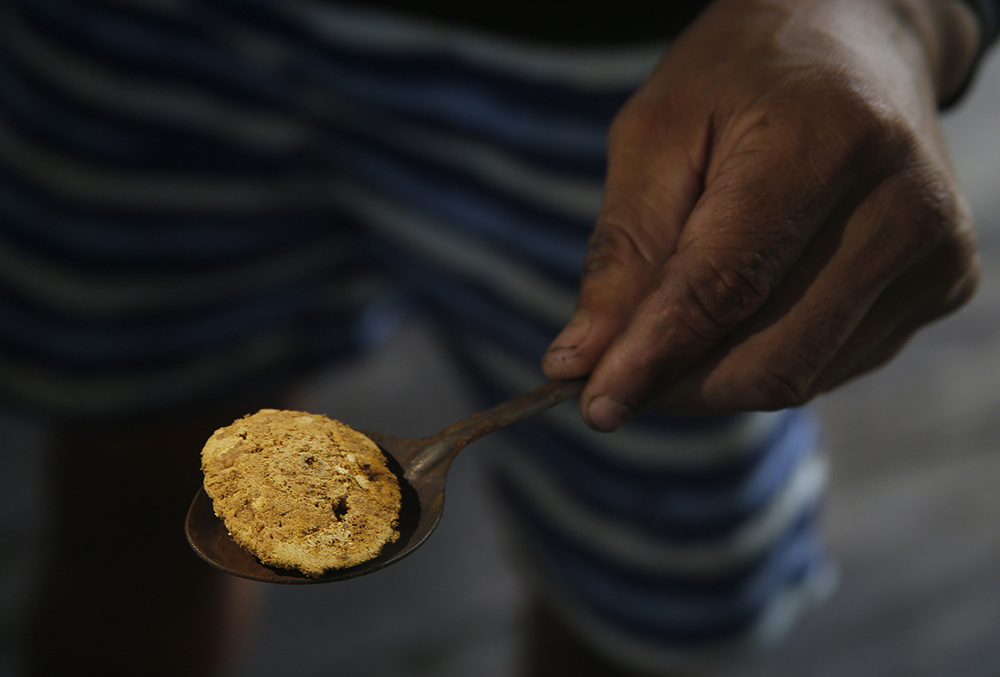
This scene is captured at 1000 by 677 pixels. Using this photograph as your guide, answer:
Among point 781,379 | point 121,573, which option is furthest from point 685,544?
point 121,573

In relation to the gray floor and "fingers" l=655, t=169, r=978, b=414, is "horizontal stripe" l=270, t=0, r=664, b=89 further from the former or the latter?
the gray floor

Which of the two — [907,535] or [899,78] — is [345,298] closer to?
[899,78]

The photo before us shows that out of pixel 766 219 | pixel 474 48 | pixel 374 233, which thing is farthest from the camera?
pixel 374 233

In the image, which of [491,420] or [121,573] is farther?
[121,573]

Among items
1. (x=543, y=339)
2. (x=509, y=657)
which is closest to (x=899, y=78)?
(x=543, y=339)

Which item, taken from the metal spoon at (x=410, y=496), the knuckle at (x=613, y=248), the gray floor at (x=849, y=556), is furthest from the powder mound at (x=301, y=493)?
the gray floor at (x=849, y=556)

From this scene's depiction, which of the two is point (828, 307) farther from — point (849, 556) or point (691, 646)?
point (849, 556)

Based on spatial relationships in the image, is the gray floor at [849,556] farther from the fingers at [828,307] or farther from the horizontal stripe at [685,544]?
the fingers at [828,307]

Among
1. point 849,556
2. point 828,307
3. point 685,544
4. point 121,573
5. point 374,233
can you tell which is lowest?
point 849,556
